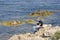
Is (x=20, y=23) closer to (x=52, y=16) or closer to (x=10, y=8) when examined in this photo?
(x=52, y=16)

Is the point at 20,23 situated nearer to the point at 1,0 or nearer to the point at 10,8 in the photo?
the point at 10,8

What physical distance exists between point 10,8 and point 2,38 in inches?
1019

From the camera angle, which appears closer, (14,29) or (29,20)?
(14,29)

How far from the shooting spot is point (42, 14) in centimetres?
4328

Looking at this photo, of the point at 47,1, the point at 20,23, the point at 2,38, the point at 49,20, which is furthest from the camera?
the point at 47,1

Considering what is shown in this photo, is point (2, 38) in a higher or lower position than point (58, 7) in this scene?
higher

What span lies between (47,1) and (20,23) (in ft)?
89.6

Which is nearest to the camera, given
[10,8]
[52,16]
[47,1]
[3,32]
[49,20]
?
[3,32]

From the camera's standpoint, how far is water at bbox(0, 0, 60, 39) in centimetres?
3203

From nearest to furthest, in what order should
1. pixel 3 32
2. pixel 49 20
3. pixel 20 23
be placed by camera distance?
pixel 3 32 < pixel 20 23 < pixel 49 20

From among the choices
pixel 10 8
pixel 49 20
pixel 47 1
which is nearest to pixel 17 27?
pixel 49 20

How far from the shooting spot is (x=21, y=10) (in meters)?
49.9

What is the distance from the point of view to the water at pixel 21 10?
105 feet

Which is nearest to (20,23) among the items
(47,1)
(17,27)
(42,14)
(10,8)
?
(17,27)
